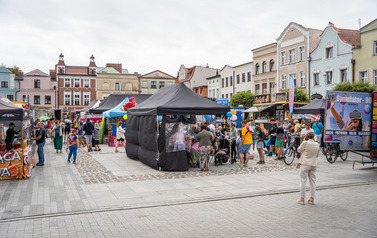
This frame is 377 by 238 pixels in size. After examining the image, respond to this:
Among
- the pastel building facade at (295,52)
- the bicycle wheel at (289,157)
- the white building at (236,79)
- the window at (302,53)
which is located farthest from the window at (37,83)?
the bicycle wheel at (289,157)

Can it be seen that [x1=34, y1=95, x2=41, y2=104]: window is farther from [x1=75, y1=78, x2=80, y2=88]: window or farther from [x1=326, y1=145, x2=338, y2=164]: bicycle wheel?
[x1=326, y1=145, x2=338, y2=164]: bicycle wheel

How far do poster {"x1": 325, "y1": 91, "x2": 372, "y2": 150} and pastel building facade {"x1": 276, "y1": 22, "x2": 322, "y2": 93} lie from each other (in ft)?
81.6

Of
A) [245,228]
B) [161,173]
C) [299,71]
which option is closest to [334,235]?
[245,228]

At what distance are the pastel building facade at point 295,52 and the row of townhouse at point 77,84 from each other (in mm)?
40428

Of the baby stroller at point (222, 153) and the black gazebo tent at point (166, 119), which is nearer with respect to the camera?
the black gazebo tent at point (166, 119)

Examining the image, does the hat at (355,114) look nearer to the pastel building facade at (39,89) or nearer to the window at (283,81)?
the window at (283,81)

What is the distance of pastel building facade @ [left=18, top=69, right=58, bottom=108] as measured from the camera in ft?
215

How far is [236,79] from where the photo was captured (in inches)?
1984

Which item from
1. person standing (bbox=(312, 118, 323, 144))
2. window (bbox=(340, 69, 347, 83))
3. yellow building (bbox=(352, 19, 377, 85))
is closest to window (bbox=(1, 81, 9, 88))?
Answer: window (bbox=(340, 69, 347, 83))

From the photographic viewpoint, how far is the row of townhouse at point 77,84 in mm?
66500

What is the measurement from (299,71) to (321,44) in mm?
4006

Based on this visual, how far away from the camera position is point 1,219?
6.46 meters

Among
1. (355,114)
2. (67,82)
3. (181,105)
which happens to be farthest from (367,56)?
(67,82)

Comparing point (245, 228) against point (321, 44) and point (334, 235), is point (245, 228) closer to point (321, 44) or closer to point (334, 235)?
point (334, 235)
